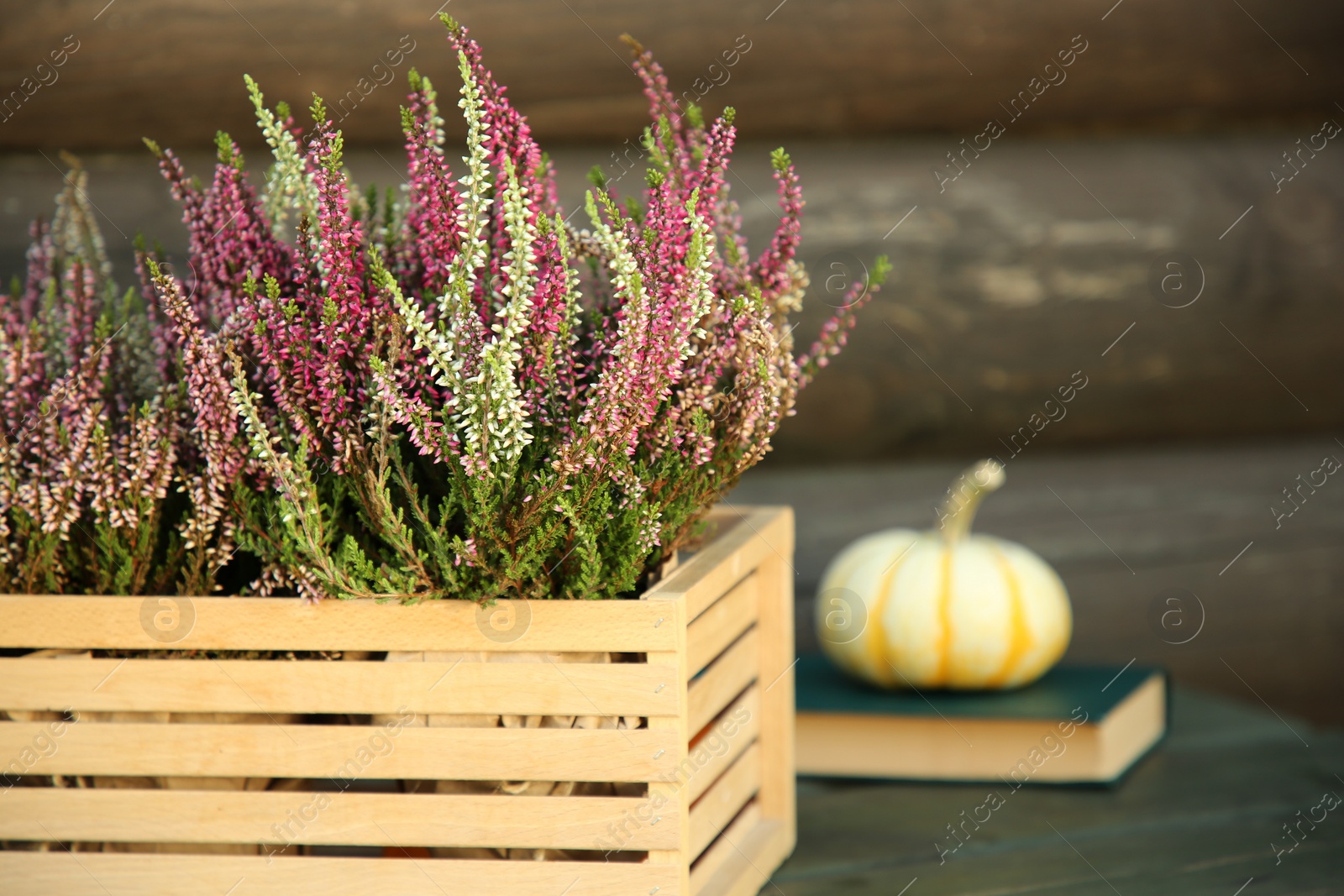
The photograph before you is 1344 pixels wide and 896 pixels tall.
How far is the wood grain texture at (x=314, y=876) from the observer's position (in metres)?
0.96

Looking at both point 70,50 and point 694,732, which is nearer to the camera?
point 694,732

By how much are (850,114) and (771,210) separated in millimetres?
212

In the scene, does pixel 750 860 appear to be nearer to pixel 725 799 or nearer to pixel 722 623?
pixel 725 799

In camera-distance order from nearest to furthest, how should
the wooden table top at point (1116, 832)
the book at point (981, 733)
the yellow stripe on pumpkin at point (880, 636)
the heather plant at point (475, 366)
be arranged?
the heather plant at point (475, 366), the wooden table top at point (1116, 832), the book at point (981, 733), the yellow stripe on pumpkin at point (880, 636)

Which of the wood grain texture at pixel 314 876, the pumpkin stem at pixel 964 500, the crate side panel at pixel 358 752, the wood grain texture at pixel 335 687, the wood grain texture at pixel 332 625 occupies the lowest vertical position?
the wood grain texture at pixel 314 876

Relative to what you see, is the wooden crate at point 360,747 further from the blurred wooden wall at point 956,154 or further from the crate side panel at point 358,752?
the blurred wooden wall at point 956,154

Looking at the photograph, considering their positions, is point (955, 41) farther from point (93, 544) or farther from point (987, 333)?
point (93, 544)

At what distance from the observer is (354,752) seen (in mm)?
966

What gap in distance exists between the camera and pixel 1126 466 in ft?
7.35

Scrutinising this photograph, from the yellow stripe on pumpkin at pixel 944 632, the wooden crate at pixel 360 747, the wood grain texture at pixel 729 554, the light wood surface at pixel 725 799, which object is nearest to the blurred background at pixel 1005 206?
the yellow stripe on pumpkin at pixel 944 632

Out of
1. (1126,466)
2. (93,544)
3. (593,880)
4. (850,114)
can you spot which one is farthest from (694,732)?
(1126,466)

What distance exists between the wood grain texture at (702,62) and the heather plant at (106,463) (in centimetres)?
77

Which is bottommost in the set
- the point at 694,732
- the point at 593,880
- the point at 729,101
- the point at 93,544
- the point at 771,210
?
the point at 593,880

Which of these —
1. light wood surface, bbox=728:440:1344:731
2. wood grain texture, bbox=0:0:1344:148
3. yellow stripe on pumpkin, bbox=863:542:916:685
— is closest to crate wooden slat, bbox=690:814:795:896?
yellow stripe on pumpkin, bbox=863:542:916:685
